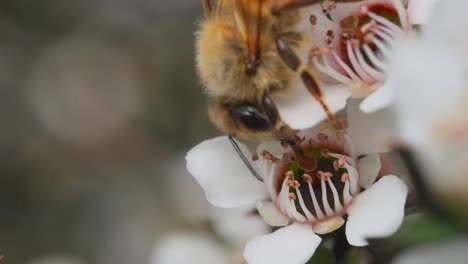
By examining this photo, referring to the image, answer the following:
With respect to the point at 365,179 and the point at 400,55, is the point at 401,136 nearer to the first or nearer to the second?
the point at 400,55

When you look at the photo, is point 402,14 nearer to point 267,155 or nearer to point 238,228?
point 267,155

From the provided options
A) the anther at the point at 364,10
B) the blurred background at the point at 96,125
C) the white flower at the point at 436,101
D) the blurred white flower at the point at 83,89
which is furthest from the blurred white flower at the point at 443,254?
the blurred white flower at the point at 83,89

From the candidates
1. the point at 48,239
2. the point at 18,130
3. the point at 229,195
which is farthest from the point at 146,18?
the point at 229,195

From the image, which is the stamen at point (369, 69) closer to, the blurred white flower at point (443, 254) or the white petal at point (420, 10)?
the white petal at point (420, 10)

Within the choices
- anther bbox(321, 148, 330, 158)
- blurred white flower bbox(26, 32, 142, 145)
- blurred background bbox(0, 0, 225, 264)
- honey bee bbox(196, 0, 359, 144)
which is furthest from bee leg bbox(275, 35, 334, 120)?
blurred white flower bbox(26, 32, 142, 145)

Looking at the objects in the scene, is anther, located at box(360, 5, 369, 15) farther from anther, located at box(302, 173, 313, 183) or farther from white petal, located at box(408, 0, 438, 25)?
anther, located at box(302, 173, 313, 183)

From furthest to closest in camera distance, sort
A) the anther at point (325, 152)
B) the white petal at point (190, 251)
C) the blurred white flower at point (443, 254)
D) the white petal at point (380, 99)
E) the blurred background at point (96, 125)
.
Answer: the blurred background at point (96, 125) < the white petal at point (190, 251) < the anther at point (325, 152) < the white petal at point (380, 99) < the blurred white flower at point (443, 254)
